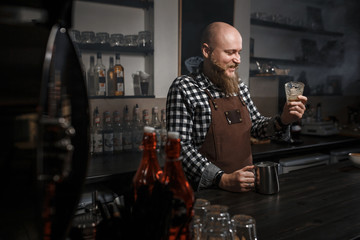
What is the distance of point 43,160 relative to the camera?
49 cm

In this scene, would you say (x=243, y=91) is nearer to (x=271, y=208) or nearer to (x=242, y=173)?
(x=242, y=173)

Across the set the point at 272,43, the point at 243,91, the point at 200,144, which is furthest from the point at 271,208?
the point at 272,43

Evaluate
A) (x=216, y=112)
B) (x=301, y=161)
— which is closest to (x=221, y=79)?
(x=216, y=112)

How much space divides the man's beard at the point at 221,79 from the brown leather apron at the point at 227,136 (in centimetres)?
6

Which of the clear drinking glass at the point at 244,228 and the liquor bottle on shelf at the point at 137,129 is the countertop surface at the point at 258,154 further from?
the clear drinking glass at the point at 244,228

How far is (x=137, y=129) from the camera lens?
9.82 ft

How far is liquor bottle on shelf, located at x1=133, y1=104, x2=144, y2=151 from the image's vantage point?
2947mm

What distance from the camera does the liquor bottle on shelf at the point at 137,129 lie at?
295cm

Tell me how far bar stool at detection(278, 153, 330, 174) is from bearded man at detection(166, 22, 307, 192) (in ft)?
3.48

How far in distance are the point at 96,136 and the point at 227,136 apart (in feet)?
4.00

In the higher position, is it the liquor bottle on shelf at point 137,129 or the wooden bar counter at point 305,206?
the liquor bottle on shelf at point 137,129

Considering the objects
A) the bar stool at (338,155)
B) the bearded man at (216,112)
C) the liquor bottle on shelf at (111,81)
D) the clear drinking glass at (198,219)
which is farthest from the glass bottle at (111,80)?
the bar stool at (338,155)

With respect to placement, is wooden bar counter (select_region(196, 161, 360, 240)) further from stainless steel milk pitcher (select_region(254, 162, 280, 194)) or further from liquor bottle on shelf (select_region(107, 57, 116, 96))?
liquor bottle on shelf (select_region(107, 57, 116, 96))

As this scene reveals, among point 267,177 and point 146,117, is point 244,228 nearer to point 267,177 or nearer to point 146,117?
point 267,177
